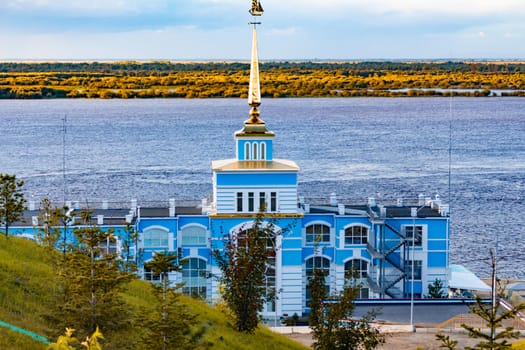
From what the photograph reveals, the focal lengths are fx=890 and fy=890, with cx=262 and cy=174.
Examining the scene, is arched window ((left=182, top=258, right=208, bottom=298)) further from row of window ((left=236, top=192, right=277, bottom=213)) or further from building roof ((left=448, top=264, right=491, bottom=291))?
building roof ((left=448, top=264, right=491, bottom=291))

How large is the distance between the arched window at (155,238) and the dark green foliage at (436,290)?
13.5m

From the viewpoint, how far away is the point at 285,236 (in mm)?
43375

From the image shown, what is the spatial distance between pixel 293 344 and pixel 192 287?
14.5 meters

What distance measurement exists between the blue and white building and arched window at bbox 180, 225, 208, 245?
0.16 ft

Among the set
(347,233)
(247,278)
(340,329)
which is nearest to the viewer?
(340,329)

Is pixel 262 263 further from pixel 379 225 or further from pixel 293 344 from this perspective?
pixel 379 225

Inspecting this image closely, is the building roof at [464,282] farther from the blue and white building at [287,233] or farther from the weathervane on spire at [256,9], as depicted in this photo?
the weathervane on spire at [256,9]

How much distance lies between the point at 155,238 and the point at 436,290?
47.1 feet

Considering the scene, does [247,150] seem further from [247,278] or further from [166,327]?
[166,327]

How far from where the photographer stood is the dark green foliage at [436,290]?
44.8 metres

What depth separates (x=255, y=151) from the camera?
44781 mm

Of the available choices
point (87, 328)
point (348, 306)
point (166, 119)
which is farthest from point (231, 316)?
point (166, 119)

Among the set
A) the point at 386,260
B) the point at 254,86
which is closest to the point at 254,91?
the point at 254,86

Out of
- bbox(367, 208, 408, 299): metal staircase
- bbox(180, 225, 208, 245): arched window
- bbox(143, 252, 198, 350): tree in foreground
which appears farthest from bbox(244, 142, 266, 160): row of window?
bbox(143, 252, 198, 350): tree in foreground
